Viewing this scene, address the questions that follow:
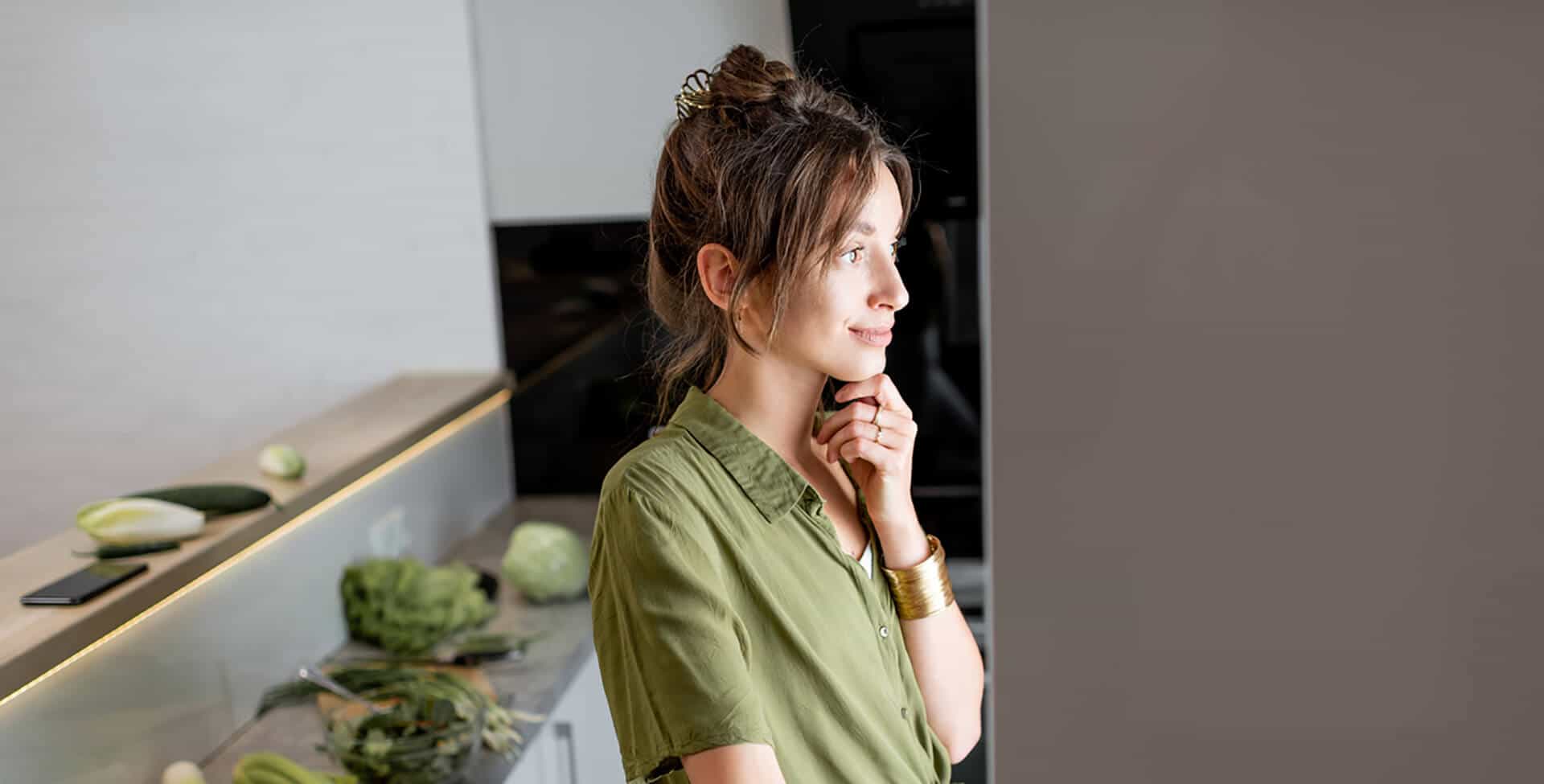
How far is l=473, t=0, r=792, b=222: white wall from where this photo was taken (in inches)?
84.1

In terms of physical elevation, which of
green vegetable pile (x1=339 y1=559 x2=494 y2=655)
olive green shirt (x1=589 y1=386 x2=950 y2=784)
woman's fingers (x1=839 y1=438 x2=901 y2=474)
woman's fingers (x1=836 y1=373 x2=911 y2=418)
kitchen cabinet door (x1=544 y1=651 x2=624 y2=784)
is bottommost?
kitchen cabinet door (x1=544 y1=651 x2=624 y2=784)

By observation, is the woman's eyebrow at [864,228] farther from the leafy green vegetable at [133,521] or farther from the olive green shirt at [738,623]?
the leafy green vegetable at [133,521]

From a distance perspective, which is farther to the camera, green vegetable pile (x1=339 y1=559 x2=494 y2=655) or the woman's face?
green vegetable pile (x1=339 y1=559 x2=494 y2=655)

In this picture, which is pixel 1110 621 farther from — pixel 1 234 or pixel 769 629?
pixel 1 234

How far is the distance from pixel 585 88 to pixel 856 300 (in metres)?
1.57

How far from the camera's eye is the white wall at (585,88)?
2.14m

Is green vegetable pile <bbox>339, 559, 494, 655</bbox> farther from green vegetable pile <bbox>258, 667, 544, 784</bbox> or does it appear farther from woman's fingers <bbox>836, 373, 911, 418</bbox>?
woman's fingers <bbox>836, 373, 911, 418</bbox>

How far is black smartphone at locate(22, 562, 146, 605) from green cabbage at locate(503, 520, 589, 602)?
0.63m

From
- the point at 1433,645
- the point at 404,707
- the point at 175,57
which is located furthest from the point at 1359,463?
the point at 175,57

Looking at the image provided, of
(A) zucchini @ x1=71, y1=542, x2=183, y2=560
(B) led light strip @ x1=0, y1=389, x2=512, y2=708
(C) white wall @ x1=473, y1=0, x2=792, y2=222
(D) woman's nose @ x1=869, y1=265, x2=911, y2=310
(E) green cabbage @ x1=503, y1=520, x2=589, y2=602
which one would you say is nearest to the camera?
(D) woman's nose @ x1=869, y1=265, x2=911, y2=310

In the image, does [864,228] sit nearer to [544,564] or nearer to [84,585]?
[84,585]

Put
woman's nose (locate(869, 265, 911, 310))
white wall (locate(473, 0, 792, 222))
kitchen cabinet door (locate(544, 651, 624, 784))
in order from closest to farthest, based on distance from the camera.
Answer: woman's nose (locate(869, 265, 911, 310)) → kitchen cabinet door (locate(544, 651, 624, 784)) → white wall (locate(473, 0, 792, 222))

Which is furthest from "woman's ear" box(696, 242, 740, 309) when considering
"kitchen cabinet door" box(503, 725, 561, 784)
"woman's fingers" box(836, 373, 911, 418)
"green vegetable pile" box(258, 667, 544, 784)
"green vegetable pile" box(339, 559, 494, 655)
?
"green vegetable pile" box(339, 559, 494, 655)

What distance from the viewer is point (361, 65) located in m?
2.32
